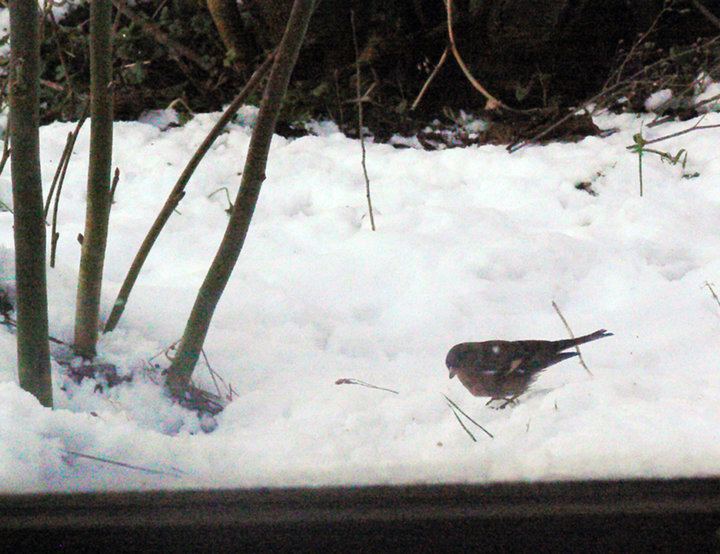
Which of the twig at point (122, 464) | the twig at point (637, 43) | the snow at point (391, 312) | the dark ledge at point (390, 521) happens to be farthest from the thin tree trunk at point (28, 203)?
the twig at point (637, 43)

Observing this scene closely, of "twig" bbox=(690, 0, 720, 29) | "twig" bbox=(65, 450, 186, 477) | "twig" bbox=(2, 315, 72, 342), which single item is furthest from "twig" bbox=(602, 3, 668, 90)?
"twig" bbox=(65, 450, 186, 477)

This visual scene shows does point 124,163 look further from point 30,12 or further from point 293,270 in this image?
point 30,12

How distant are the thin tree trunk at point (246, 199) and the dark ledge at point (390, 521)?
523 millimetres

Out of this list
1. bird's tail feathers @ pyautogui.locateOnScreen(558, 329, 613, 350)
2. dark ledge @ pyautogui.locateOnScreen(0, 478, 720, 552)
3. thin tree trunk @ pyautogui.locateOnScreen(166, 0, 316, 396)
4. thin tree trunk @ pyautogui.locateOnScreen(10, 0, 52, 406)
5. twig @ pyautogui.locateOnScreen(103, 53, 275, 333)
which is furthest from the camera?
bird's tail feathers @ pyautogui.locateOnScreen(558, 329, 613, 350)

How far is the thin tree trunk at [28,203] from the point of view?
2.91 ft

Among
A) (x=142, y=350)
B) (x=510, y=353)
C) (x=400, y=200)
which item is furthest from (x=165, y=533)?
(x=400, y=200)

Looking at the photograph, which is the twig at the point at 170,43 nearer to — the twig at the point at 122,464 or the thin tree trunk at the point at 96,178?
the thin tree trunk at the point at 96,178

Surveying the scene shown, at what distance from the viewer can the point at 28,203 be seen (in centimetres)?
93

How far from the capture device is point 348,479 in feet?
2.27

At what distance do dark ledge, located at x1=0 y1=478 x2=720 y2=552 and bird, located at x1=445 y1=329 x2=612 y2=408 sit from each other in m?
0.49

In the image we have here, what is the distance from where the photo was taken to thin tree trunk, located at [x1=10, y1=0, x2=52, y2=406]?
89cm

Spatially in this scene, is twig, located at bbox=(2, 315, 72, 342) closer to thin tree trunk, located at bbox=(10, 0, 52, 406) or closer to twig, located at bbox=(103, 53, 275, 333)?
twig, located at bbox=(103, 53, 275, 333)

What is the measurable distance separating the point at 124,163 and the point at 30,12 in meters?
1.69

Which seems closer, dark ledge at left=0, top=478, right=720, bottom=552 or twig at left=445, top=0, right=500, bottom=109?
dark ledge at left=0, top=478, right=720, bottom=552
